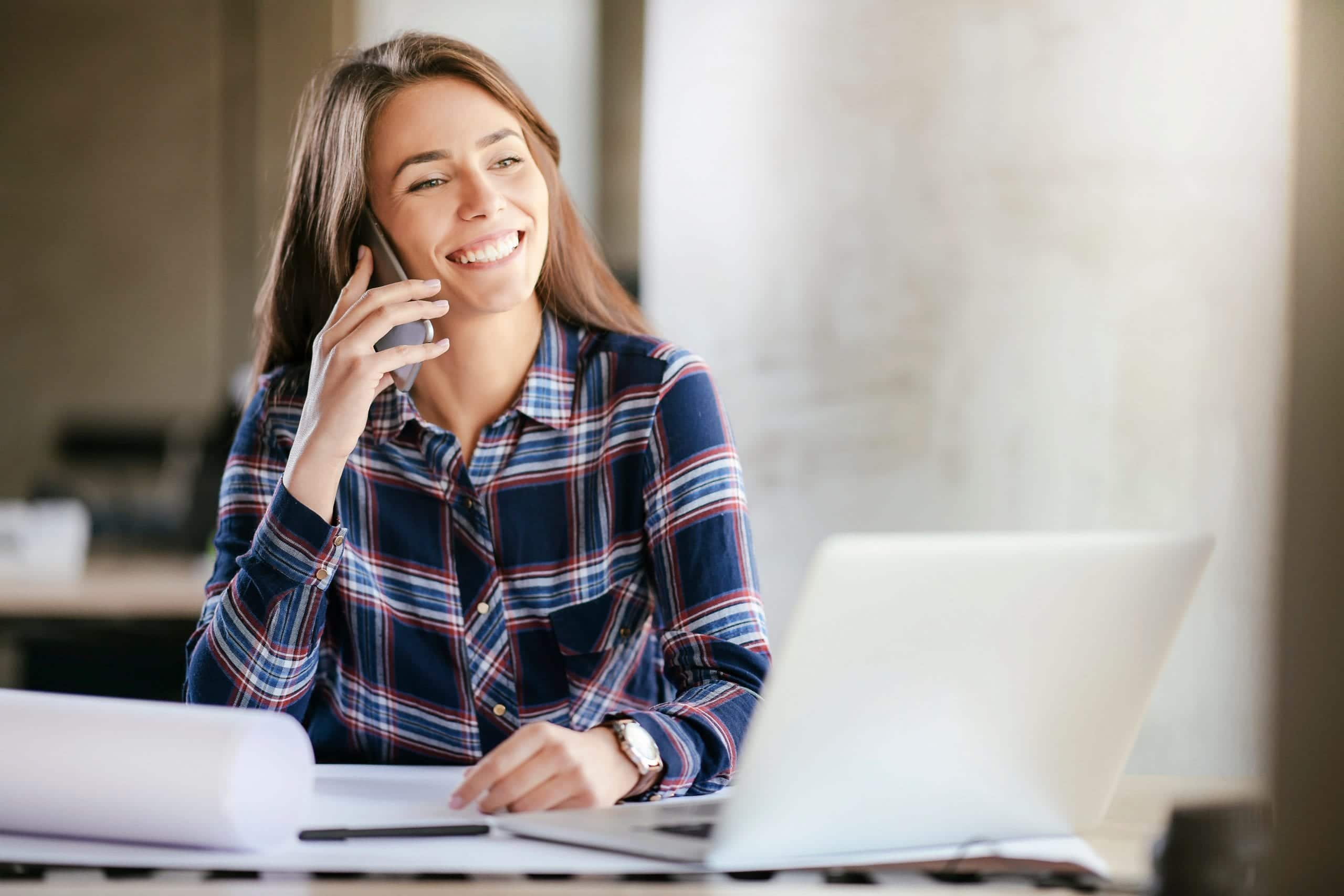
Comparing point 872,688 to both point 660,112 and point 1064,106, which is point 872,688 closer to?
point 1064,106

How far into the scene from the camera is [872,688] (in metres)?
0.73

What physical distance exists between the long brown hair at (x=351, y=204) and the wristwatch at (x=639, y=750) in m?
0.65

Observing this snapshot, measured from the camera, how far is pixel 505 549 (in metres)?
1.44

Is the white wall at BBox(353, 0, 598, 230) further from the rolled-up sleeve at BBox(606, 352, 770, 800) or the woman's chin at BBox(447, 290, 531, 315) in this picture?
the rolled-up sleeve at BBox(606, 352, 770, 800)

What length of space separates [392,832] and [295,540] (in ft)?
1.53

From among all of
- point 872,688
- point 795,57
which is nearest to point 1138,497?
point 795,57

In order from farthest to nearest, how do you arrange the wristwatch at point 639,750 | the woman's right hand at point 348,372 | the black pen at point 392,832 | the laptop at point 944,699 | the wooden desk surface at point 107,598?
the wooden desk surface at point 107,598 → the woman's right hand at point 348,372 → the wristwatch at point 639,750 → the black pen at point 392,832 → the laptop at point 944,699

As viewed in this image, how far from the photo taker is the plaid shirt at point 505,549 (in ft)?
4.63

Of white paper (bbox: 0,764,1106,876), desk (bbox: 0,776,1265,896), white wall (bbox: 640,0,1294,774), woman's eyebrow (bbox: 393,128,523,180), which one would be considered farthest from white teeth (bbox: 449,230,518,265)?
white wall (bbox: 640,0,1294,774)

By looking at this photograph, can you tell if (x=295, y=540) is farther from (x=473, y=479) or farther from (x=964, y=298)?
(x=964, y=298)

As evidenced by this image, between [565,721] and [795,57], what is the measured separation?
222 centimetres

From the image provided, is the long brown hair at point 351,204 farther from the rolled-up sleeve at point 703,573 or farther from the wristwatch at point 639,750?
the wristwatch at point 639,750

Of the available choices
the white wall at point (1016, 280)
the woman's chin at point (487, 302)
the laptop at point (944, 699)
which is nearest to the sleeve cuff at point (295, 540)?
the woman's chin at point (487, 302)

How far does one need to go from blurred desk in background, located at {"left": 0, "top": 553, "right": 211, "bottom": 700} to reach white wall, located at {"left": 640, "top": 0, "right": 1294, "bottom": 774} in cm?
143
